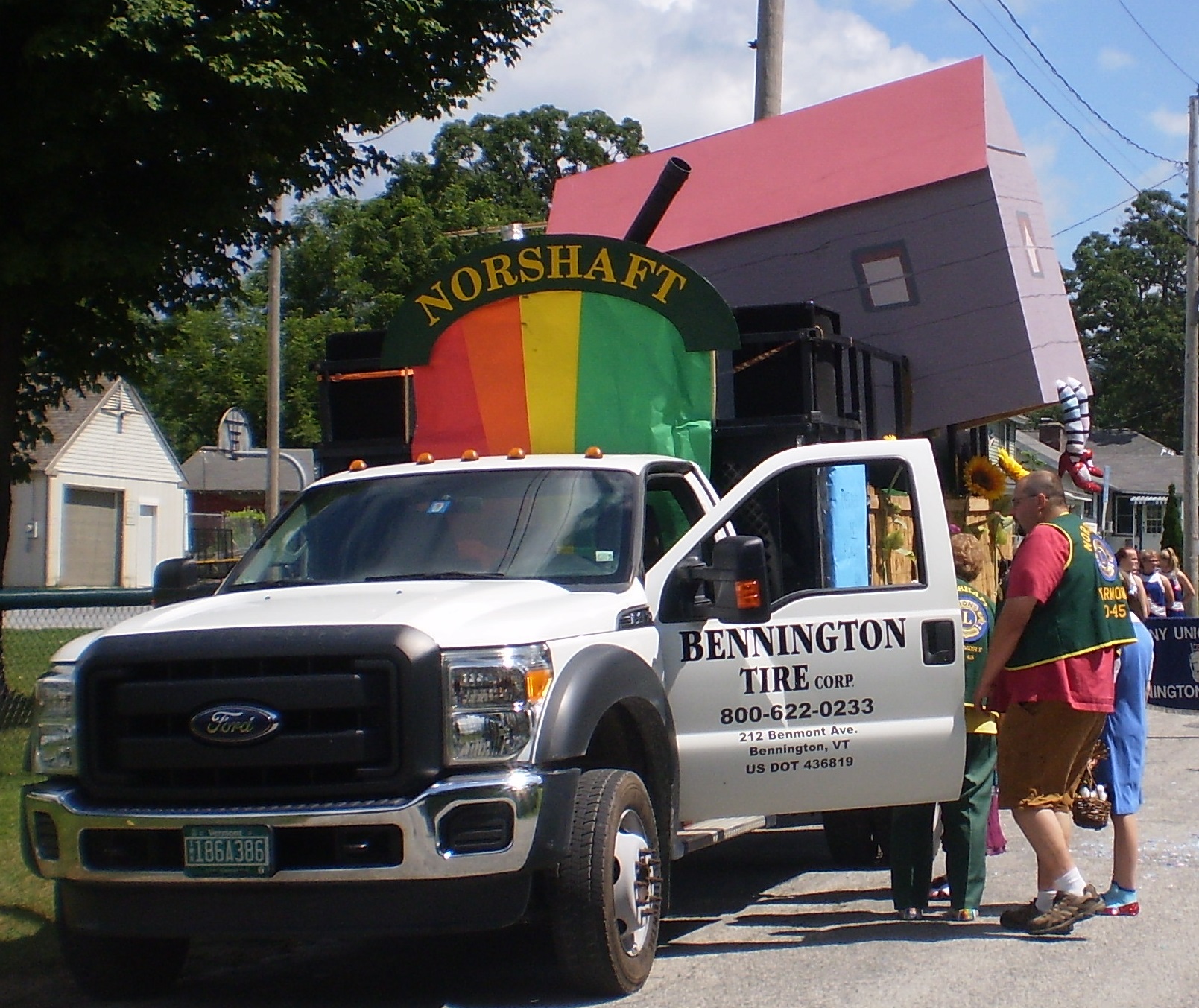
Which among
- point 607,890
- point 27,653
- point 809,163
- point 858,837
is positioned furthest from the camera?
point 27,653

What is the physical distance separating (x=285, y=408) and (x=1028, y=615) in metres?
46.8

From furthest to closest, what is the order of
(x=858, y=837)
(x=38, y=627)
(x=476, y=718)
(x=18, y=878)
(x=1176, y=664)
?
(x=1176, y=664)
(x=38, y=627)
(x=858, y=837)
(x=18, y=878)
(x=476, y=718)

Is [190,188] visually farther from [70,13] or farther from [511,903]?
[511,903]

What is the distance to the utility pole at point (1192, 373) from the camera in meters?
31.1

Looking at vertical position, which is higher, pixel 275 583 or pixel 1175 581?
pixel 1175 581

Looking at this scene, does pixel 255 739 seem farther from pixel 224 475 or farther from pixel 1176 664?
pixel 224 475

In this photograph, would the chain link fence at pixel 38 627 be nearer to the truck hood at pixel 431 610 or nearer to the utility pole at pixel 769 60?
the truck hood at pixel 431 610

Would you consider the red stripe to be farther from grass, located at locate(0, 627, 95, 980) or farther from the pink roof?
the pink roof

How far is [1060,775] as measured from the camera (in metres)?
6.60

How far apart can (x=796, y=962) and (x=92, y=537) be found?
121 ft

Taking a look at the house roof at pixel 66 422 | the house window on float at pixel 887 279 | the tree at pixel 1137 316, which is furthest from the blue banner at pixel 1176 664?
the tree at pixel 1137 316

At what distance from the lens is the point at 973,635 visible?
272 inches

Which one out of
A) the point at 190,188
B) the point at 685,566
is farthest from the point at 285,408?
the point at 685,566

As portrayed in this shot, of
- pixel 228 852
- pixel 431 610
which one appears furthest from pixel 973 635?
pixel 228 852
